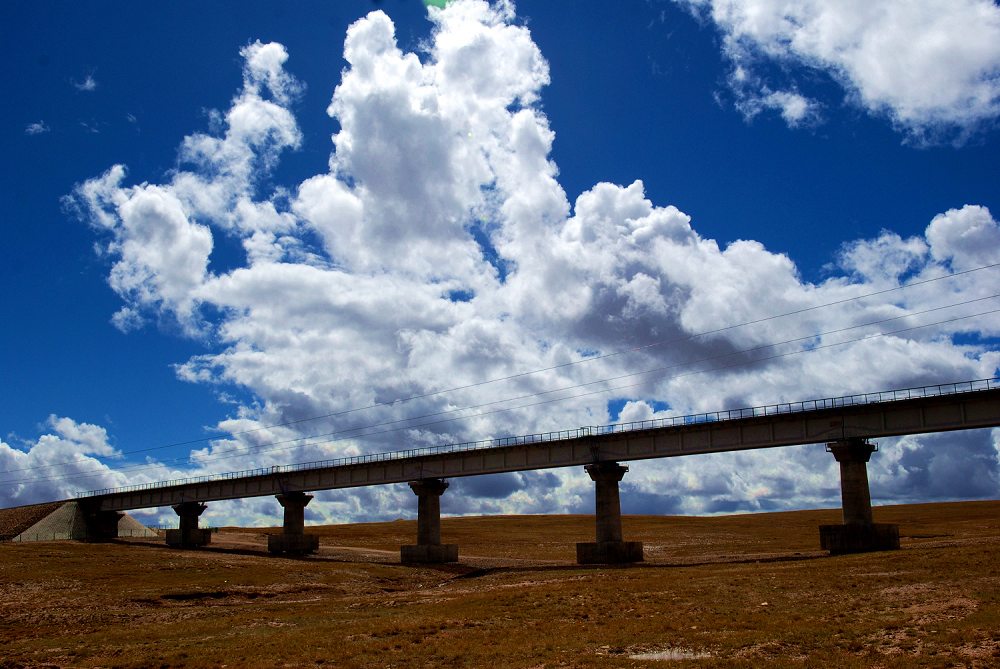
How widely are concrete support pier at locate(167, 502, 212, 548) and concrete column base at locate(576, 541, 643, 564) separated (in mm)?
51871

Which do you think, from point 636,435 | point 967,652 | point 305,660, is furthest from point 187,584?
point 967,652

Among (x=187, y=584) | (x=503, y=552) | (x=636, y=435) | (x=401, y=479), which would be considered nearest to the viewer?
(x=187, y=584)

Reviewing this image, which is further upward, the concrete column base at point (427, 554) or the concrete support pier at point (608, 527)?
the concrete support pier at point (608, 527)

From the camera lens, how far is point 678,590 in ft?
124

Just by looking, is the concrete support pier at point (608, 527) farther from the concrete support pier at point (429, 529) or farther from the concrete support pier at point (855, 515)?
the concrete support pier at point (855, 515)

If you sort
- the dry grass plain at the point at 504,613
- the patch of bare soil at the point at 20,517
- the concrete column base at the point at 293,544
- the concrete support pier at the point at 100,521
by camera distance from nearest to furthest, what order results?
the dry grass plain at the point at 504,613 → the concrete column base at the point at 293,544 → the patch of bare soil at the point at 20,517 → the concrete support pier at the point at 100,521

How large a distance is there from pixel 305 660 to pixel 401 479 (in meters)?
56.9

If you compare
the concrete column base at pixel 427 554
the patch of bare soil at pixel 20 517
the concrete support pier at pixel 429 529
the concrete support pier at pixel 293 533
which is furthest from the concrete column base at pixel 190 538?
the concrete column base at pixel 427 554

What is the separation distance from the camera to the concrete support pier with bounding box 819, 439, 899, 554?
53781 mm

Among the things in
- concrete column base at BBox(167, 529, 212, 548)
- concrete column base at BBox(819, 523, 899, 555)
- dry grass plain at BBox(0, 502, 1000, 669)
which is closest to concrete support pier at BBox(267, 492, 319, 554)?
concrete column base at BBox(167, 529, 212, 548)

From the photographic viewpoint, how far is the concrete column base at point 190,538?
9788cm

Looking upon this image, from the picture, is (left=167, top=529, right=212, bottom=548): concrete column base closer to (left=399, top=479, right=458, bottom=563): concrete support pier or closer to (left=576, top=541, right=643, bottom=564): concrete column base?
(left=399, top=479, right=458, bottom=563): concrete support pier

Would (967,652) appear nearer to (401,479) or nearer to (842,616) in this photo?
(842,616)

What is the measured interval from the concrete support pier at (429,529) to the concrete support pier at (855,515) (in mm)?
32776
